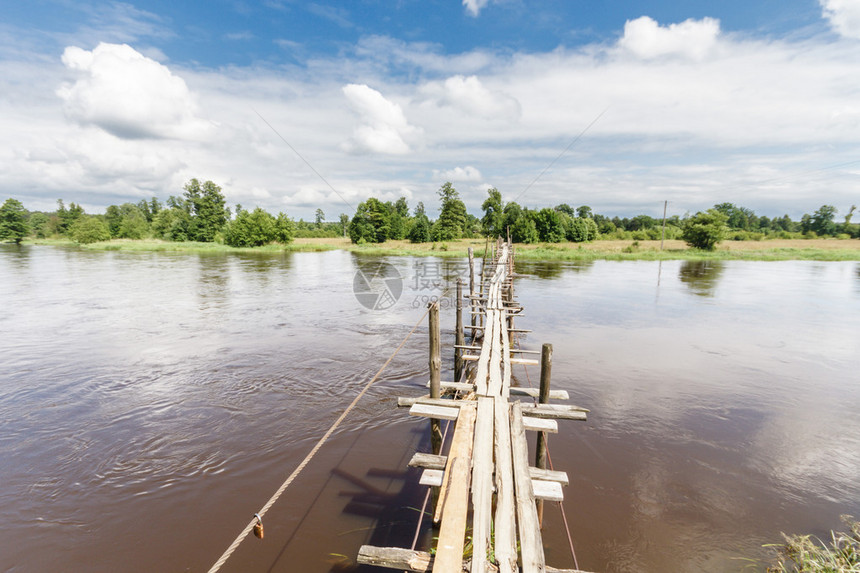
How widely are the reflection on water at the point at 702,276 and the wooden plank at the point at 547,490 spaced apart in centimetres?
2499

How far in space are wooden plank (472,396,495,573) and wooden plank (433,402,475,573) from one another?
86 millimetres

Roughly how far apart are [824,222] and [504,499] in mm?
108449

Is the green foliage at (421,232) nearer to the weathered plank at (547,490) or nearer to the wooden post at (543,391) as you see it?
the wooden post at (543,391)

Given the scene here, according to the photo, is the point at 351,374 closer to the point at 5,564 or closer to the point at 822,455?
the point at 5,564

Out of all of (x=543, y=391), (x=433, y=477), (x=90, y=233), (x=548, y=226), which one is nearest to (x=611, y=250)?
(x=548, y=226)

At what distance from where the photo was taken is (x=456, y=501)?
3672mm

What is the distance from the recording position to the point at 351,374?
35.1ft

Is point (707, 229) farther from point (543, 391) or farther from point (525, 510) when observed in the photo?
point (525, 510)

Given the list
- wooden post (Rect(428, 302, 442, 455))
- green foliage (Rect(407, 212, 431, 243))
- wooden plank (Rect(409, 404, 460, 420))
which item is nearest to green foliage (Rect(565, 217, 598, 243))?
green foliage (Rect(407, 212, 431, 243))

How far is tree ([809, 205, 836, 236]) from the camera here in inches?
2972

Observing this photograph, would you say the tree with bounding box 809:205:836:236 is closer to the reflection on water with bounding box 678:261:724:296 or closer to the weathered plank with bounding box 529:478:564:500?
the reflection on water with bounding box 678:261:724:296

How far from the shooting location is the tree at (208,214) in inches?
2820

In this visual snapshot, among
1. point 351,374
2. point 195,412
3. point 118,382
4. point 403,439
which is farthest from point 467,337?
point 118,382

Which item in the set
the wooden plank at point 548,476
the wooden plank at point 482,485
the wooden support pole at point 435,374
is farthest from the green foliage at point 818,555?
the wooden support pole at point 435,374
